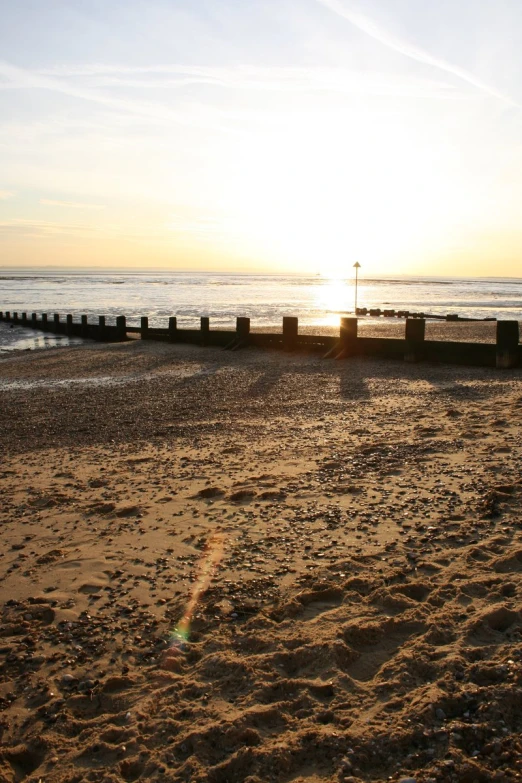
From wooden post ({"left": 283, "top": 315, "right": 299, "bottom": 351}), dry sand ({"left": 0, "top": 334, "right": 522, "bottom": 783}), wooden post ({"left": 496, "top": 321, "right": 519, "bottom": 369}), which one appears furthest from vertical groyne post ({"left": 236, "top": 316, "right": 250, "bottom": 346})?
dry sand ({"left": 0, "top": 334, "right": 522, "bottom": 783})

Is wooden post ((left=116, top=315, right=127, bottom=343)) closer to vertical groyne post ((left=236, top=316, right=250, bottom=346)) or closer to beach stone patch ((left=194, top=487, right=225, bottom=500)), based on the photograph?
vertical groyne post ((left=236, top=316, right=250, bottom=346))

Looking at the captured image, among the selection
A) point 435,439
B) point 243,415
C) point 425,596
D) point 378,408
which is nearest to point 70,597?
point 425,596

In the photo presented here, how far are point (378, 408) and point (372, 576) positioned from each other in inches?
213

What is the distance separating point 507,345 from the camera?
482 inches

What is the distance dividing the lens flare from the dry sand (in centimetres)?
2

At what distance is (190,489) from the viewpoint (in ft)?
19.4

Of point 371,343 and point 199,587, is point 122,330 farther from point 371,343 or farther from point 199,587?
point 199,587

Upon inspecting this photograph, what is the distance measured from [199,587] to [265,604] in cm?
48

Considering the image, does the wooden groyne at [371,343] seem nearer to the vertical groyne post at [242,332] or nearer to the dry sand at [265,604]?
the vertical groyne post at [242,332]

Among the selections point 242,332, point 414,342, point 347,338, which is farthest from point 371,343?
point 242,332

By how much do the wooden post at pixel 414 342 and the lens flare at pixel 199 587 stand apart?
9.72 meters

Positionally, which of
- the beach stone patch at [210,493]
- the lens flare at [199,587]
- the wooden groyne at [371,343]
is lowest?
the lens flare at [199,587]

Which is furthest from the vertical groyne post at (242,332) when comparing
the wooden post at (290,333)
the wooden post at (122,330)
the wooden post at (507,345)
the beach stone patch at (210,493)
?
the beach stone patch at (210,493)

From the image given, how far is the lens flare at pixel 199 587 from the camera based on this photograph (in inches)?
137
